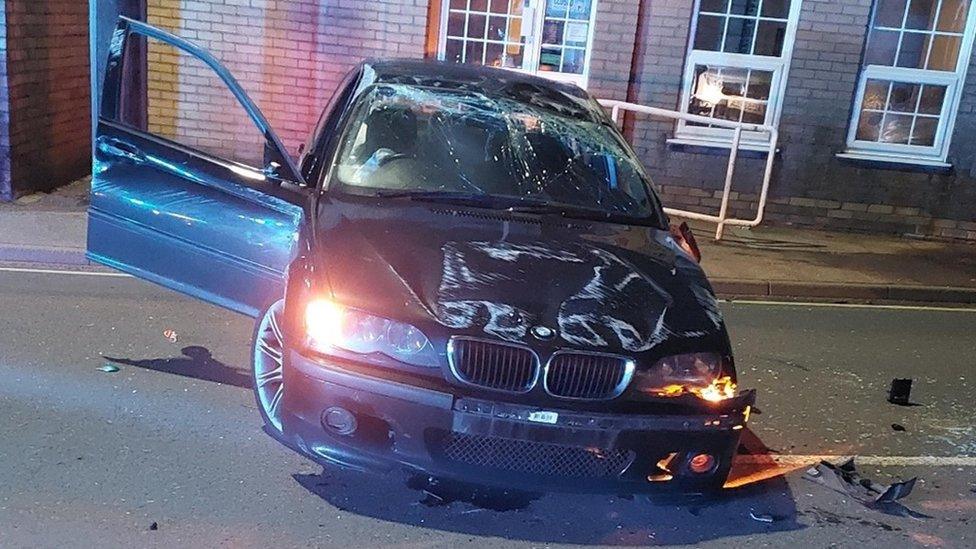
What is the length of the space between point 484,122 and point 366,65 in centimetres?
100

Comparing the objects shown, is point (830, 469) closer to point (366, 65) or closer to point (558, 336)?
point (558, 336)

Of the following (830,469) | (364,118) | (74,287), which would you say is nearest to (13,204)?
(74,287)

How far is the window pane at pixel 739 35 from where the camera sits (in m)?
9.46

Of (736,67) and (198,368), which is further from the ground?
(736,67)

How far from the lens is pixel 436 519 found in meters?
3.57

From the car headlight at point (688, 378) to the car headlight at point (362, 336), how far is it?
0.82m

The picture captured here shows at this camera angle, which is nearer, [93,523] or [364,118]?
[93,523]

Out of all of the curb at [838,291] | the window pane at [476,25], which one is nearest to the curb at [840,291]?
the curb at [838,291]

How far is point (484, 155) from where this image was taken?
4.58 m

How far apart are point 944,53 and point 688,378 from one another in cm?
804

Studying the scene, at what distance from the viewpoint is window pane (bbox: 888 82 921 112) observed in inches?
381

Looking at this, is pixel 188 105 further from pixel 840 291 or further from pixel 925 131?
pixel 925 131

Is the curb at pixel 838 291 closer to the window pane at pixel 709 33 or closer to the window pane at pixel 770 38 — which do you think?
the window pane at pixel 770 38

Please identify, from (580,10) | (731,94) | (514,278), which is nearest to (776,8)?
(731,94)
